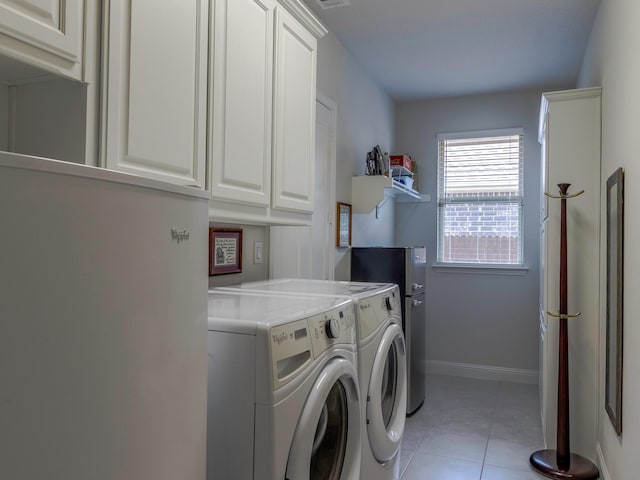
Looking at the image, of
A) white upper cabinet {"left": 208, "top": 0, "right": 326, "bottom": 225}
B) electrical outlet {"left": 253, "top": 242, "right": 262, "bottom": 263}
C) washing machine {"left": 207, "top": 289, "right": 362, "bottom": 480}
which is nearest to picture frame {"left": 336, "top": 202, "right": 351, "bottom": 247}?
electrical outlet {"left": 253, "top": 242, "right": 262, "bottom": 263}

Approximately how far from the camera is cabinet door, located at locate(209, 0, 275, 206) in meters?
1.63

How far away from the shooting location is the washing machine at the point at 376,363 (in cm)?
180

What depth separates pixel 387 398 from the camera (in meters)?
2.22

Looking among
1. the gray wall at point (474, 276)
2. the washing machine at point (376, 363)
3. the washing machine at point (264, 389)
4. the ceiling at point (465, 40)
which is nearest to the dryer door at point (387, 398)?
the washing machine at point (376, 363)

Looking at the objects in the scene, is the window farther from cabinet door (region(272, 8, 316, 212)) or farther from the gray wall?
cabinet door (region(272, 8, 316, 212))

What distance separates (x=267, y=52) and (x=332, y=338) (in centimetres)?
117

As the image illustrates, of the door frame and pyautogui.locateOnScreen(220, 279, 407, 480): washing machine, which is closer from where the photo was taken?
pyautogui.locateOnScreen(220, 279, 407, 480): washing machine

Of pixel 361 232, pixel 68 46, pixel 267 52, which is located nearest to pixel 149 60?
pixel 68 46

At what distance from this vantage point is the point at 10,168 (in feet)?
Result: 1.96

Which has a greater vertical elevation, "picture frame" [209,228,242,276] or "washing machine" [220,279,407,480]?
"picture frame" [209,228,242,276]

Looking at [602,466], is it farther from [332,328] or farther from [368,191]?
[368,191]

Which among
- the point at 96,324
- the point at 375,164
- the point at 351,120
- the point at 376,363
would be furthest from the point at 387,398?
the point at 351,120

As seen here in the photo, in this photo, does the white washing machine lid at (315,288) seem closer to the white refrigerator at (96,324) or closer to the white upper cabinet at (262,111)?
the white upper cabinet at (262,111)

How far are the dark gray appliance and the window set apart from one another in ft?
3.89
